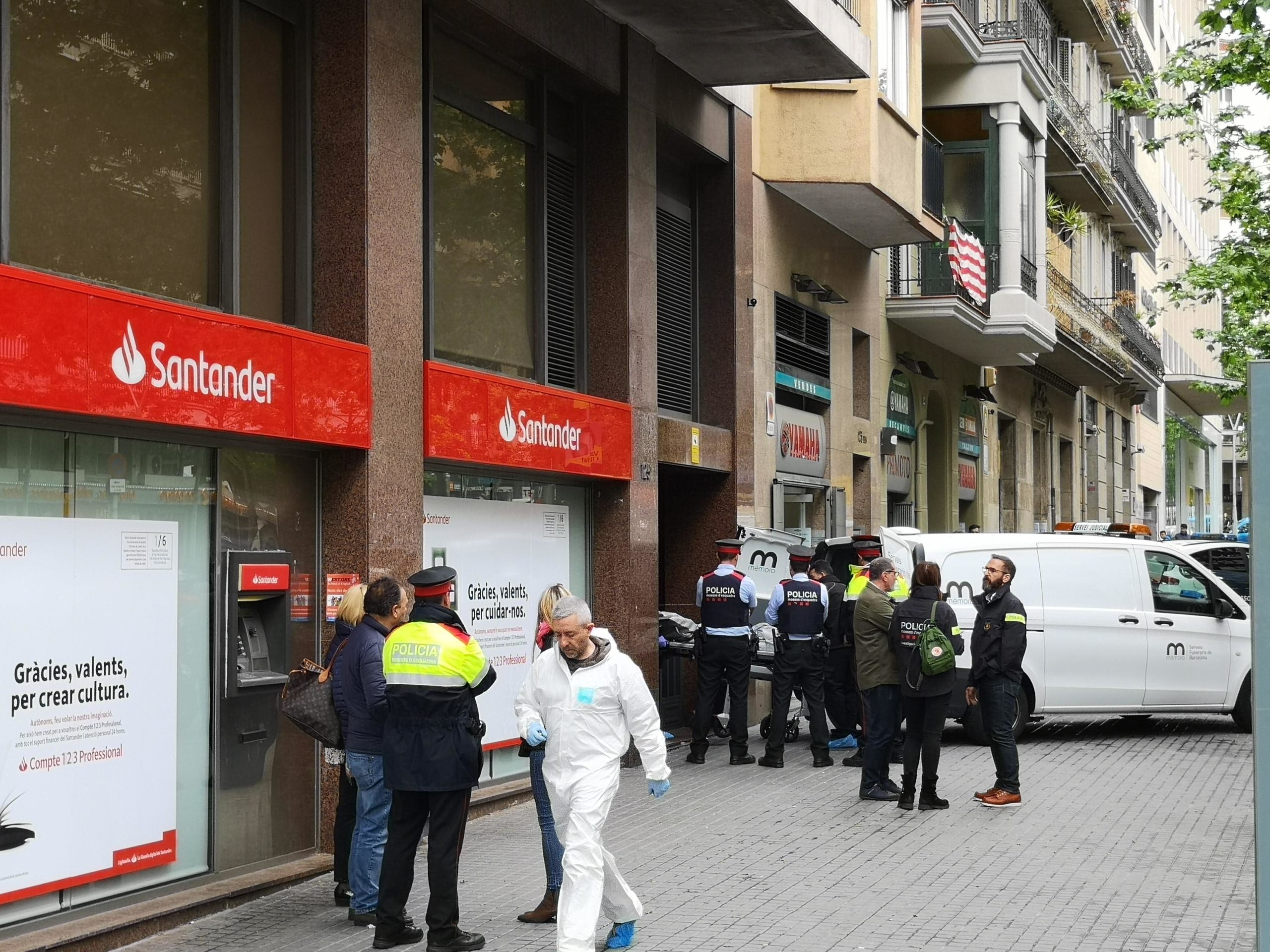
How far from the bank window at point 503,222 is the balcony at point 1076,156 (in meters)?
16.9

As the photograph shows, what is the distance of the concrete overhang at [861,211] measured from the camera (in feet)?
59.2

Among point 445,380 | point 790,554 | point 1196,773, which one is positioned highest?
point 445,380

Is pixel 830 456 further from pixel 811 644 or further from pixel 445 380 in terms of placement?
pixel 445 380

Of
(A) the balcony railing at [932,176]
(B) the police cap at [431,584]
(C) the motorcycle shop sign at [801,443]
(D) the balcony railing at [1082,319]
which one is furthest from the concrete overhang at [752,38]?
(D) the balcony railing at [1082,319]

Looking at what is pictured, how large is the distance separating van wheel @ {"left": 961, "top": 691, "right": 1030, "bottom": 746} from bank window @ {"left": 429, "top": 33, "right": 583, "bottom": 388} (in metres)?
5.35

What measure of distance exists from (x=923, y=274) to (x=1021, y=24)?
6312mm

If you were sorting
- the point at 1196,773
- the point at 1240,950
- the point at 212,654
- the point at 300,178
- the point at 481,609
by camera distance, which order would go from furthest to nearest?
the point at 1196,773 → the point at 481,609 → the point at 300,178 → the point at 212,654 → the point at 1240,950

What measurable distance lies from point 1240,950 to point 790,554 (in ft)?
23.4

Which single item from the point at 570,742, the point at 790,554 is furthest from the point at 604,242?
the point at 570,742

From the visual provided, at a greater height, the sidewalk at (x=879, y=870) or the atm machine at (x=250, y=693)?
the atm machine at (x=250, y=693)

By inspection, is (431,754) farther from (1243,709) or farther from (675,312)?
(1243,709)

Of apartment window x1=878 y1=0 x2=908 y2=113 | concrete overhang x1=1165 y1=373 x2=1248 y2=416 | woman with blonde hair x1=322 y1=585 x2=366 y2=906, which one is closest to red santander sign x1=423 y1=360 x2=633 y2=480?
woman with blonde hair x1=322 y1=585 x2=366 y2=906

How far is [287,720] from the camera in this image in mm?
9227

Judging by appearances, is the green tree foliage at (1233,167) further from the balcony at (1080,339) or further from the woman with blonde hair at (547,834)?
the woman with blonde hair at (547,834)
